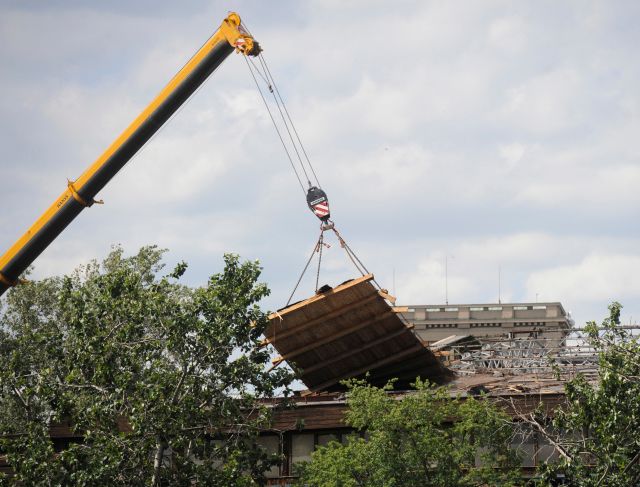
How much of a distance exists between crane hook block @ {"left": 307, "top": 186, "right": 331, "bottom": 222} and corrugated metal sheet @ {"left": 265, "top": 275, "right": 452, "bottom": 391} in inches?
113

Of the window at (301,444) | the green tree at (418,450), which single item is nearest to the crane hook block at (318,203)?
the green tree at (418,450)

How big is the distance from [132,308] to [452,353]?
2476 centimetres

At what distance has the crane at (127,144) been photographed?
39.1 m

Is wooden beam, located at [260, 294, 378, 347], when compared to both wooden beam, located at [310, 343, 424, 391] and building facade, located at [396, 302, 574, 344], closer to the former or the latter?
wooden beam, located at [310, 343, 424, 391]

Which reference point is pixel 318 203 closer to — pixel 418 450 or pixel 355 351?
pixel 355 351

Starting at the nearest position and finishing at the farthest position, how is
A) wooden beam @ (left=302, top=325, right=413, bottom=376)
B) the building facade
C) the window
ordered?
1. the window
2. wooden beam @ (left=302, top=325, right=413, bottom=376)
3. the building facade

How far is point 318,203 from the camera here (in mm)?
40312

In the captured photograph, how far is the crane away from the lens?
39.1m

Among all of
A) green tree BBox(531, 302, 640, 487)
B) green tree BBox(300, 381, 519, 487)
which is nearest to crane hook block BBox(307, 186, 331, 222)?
green tree BBox(300, 381, 519, 487)

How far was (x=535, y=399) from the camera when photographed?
41.0 metres

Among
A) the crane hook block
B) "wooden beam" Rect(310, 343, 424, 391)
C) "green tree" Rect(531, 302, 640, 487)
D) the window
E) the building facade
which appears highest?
the building facade

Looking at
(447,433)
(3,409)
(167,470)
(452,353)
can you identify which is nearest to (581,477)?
(447,433)

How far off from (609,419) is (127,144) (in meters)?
19.8

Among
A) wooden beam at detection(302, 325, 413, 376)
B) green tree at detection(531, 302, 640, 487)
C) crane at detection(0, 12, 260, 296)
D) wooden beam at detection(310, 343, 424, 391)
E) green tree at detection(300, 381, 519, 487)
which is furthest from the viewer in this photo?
wooden beam at detection(310, 343, 424, 391)
